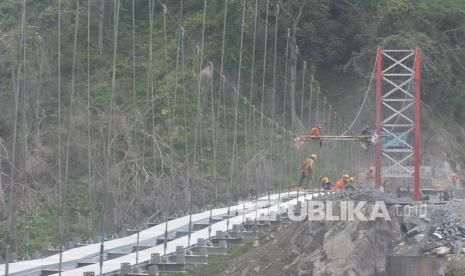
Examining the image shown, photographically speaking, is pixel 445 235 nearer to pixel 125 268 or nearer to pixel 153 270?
pixel 153 270

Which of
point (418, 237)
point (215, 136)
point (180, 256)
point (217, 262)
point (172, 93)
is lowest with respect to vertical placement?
point (217, 262)

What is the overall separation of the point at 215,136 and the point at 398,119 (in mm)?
15241

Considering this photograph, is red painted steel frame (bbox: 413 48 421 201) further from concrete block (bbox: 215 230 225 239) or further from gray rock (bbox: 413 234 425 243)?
concrete block (bbox: 215 230 225 239)

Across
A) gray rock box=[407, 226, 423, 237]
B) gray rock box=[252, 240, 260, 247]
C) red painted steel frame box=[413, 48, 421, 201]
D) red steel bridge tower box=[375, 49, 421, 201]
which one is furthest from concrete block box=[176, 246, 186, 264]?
red steel bridge tower box=[375, 49, 421, 201]

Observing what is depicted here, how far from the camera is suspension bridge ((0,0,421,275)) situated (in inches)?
1180

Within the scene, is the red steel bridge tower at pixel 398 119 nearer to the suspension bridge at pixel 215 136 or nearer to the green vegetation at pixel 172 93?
the suspension bridge at pixel 215 136

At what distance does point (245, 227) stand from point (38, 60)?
1576 cm

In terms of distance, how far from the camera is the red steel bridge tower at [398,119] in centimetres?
4216

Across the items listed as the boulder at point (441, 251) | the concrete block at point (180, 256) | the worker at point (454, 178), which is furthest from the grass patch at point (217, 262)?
the worker at point (454, 178)

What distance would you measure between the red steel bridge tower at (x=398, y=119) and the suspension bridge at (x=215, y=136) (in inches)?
3.2

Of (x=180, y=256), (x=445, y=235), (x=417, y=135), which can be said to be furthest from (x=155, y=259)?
(x=417, y=135)

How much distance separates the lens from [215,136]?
108 ft

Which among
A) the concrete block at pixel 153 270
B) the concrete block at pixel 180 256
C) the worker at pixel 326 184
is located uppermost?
the worker at pixel 326 184

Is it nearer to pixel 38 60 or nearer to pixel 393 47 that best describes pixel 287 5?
pixel 393 47
